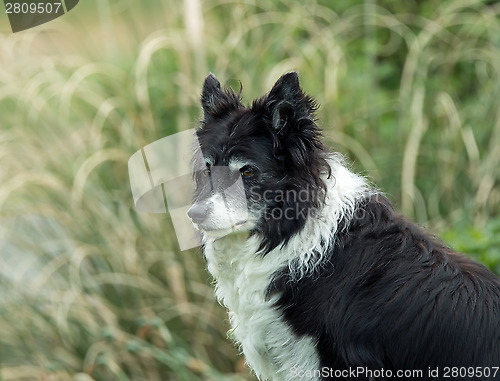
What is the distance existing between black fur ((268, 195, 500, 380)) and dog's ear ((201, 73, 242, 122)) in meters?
0.95

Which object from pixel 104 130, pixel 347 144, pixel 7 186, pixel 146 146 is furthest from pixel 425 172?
pixel 7 186

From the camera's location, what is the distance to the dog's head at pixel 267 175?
326 centimetres

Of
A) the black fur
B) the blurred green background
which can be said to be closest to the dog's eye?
the black fur

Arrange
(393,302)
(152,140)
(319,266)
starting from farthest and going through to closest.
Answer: (152,140) → (319,266) → (393,302)

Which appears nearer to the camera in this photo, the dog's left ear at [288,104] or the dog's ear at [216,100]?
the dog's left ear at [288,104]

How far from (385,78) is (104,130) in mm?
3818

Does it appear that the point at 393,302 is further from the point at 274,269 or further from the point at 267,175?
the point at 267,175

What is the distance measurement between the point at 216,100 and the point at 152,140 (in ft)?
6.77

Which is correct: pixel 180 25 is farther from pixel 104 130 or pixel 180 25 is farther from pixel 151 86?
pixel 104 130

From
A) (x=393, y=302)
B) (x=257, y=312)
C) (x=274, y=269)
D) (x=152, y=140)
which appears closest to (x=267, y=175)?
(x=274, y=269)

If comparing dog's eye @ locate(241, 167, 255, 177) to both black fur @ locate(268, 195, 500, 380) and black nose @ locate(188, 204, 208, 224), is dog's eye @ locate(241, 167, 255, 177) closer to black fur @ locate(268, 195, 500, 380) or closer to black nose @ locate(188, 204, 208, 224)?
black nose @ locate(188, 204, 208, 224)

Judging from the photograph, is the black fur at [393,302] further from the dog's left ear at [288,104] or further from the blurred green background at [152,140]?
the blurred green background at [152,140]

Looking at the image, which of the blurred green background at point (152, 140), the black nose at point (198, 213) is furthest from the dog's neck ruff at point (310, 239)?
the blurred green background at point (152, 140)

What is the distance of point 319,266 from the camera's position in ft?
10.8
